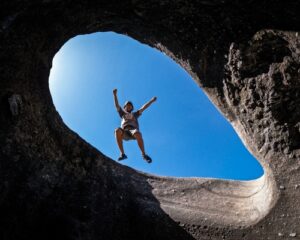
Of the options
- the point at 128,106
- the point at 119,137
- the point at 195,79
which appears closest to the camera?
the point at 195,79

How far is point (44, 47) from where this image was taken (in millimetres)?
3229

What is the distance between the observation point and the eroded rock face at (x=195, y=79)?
279 centimetres

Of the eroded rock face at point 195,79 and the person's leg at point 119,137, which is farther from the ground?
the eroded rock face at point 195,79

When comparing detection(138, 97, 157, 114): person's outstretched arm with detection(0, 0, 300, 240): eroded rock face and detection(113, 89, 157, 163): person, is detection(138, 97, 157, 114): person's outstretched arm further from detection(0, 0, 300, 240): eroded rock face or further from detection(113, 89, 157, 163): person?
detection(0, 0, 300, 240): eroded rock face

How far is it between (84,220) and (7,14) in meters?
2.09

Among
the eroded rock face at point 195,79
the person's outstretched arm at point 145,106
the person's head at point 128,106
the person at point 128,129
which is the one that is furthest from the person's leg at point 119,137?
the eroded rock face at point 195,79

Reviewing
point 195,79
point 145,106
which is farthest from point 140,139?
point 195,79

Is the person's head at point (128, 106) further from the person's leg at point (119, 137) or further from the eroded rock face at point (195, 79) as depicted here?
the eroded rock face at point (195, 79)

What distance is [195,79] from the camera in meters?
3.36

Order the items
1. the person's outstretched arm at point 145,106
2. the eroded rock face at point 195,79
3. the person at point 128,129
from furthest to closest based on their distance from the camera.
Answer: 1. the person's outstretched arm at point 145,106
2. the person at point 128,129
3. the eroded rock face at point 195,79

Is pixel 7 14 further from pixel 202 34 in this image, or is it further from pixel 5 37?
pixel 202 34

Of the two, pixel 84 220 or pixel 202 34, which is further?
pixel 84 220

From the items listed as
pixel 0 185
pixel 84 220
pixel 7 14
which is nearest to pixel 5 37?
pixel 7 14

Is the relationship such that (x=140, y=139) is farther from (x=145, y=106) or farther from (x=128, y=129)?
(x=145, y=106)
